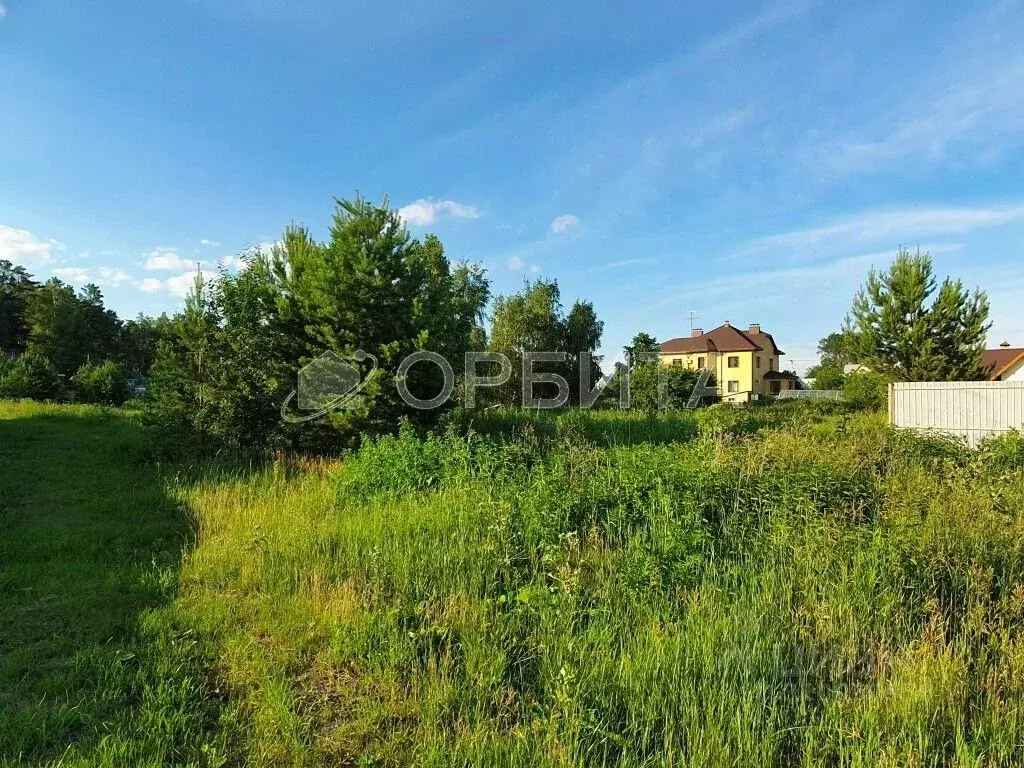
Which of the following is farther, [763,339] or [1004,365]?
[763,339]

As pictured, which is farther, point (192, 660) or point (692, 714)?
point (192, 660)

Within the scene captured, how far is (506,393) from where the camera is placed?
71.4ft

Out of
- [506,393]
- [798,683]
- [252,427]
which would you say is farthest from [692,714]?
[506,393]

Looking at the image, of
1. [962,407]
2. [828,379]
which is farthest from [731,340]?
[962,407]

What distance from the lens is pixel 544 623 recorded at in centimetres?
296

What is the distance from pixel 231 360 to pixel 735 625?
9.32 meters

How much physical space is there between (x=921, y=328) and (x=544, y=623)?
20.3 meters

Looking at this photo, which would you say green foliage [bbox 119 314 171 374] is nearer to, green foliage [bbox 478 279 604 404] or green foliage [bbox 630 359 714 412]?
green foliage [bbox 478 279 604 404]

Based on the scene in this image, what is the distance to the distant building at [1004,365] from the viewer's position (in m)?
21.2

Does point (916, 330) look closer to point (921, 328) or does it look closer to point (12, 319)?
point (921, 328)

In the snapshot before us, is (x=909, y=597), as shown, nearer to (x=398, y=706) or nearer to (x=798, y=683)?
(x=798, y=683)

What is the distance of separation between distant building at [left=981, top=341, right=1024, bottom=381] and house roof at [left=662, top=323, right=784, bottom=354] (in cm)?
1464

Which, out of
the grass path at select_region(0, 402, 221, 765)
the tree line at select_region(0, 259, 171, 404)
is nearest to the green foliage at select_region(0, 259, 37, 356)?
the tree line at select_region(0, 259, 171, 404)

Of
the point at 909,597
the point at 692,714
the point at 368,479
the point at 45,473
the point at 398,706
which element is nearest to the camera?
the point at 692,714
